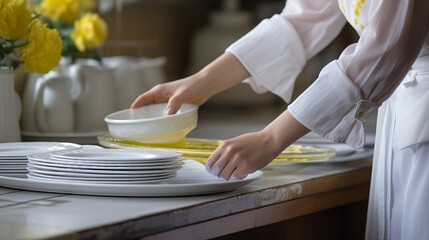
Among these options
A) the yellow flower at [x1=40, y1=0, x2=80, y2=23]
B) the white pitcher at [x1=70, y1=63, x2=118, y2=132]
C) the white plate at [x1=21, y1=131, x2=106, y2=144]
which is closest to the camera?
the white plate at [x1=21, y1=131, x2=106, y2=144]

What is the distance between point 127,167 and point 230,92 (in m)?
1.77

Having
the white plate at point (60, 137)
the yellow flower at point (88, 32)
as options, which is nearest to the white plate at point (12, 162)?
the white plate at point (60, 137)

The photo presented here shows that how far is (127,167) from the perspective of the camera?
1125 millimetres

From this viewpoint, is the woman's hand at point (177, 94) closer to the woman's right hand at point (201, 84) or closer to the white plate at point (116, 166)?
the woman's right hand at point (201, 84)

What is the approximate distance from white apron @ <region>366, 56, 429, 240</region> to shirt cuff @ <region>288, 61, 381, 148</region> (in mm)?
113

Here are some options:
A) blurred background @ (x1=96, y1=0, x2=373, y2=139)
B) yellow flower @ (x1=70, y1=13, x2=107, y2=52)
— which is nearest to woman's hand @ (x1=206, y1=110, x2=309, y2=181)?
yellow flower @ (x1=70, y1=13, x2=107, y2=52)

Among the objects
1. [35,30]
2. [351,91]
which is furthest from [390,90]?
[35,30]

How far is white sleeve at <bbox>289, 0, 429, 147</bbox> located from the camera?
3.84 ft

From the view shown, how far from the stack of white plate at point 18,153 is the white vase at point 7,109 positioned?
0.17 metres

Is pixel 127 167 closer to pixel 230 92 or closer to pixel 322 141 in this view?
pixel 322 141

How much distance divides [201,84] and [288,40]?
167 mm

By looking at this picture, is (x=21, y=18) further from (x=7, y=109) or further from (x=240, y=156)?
(x=240, y=156)

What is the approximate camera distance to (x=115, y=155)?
3.91 ft

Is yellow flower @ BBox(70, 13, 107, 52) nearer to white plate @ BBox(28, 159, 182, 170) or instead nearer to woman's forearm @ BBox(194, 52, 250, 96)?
woman's forearm @ BBox(194, 52, 250, 96)
